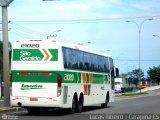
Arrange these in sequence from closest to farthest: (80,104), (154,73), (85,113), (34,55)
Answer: (34,55) < (85,113) < (80,104) < (154,73)

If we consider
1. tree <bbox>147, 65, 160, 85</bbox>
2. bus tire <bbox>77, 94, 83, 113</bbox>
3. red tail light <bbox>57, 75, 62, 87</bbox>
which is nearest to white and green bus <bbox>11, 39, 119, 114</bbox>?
red tail light <bbox>57, 75, 62, 87</bbox>

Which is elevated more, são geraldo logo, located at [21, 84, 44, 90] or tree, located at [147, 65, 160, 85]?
tree, located at [147, 65, 160, 85]

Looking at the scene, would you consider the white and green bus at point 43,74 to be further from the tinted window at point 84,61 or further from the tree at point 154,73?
the tree at point 154,73

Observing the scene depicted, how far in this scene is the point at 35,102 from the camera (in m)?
22.3

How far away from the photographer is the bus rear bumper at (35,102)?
2211cm

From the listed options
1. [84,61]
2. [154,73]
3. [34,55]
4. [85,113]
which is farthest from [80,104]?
[154,73]

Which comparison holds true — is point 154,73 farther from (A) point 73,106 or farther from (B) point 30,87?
(B) point 30,87

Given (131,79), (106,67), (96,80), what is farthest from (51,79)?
(131,79)

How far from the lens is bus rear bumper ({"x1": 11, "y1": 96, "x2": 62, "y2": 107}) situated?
2211cm

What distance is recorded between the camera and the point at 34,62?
22688mm

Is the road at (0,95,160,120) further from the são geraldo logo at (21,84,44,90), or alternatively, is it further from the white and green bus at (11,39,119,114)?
the são geraldo logo at (21,84,44,90)

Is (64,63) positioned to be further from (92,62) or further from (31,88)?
(92,62)

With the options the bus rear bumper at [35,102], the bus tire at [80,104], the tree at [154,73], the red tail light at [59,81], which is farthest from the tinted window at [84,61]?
the tree at [154,73]

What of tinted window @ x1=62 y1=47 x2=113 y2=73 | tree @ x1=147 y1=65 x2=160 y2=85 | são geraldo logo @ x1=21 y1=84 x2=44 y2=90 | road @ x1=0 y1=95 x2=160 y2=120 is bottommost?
road @ x1=0 y1=95 x2=160 y2=120
